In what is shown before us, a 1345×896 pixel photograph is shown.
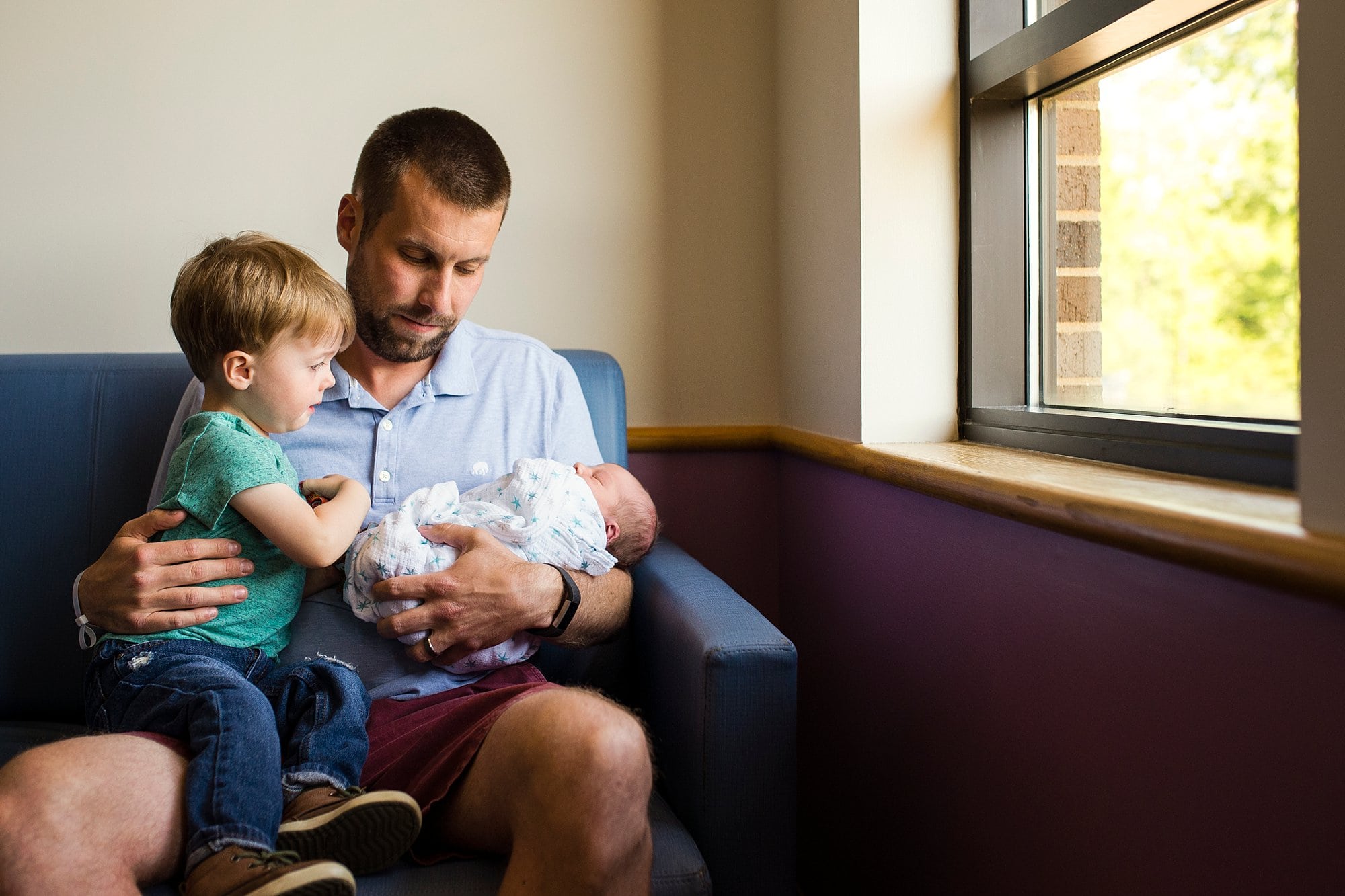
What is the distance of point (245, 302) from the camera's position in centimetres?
122

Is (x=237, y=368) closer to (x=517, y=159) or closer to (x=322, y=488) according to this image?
(x=322, y=488)

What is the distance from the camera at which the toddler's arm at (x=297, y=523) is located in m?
1.19

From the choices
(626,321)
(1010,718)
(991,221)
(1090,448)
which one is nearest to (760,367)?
(626,321)

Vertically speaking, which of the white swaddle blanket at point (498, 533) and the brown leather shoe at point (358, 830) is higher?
the white swaddle blanket at point (498, 533)

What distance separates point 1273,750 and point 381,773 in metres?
1.00

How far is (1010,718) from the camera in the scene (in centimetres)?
114

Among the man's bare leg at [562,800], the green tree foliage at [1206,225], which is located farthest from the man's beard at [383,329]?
the green tree foliage at [1206,225]

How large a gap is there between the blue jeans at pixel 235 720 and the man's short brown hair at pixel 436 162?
2.55 feet

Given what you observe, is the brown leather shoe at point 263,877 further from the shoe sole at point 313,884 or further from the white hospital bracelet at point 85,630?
the white hospital bracelet at point 85,630

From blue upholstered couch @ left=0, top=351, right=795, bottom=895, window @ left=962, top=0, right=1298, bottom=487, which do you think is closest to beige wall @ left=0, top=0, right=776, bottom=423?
blue upholstered couch @ left=0, top=351, right=795, bottom=895

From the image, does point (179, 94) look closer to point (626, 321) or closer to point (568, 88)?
point (568, 88)

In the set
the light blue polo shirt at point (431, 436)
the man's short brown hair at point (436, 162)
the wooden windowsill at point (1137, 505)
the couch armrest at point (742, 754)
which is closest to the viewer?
the wooden windowsill at point (1137, 505)

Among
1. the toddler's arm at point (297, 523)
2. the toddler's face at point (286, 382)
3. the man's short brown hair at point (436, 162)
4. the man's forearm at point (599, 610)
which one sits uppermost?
the man's short brown hair at point (436, 162)

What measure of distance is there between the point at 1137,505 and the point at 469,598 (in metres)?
0.87
